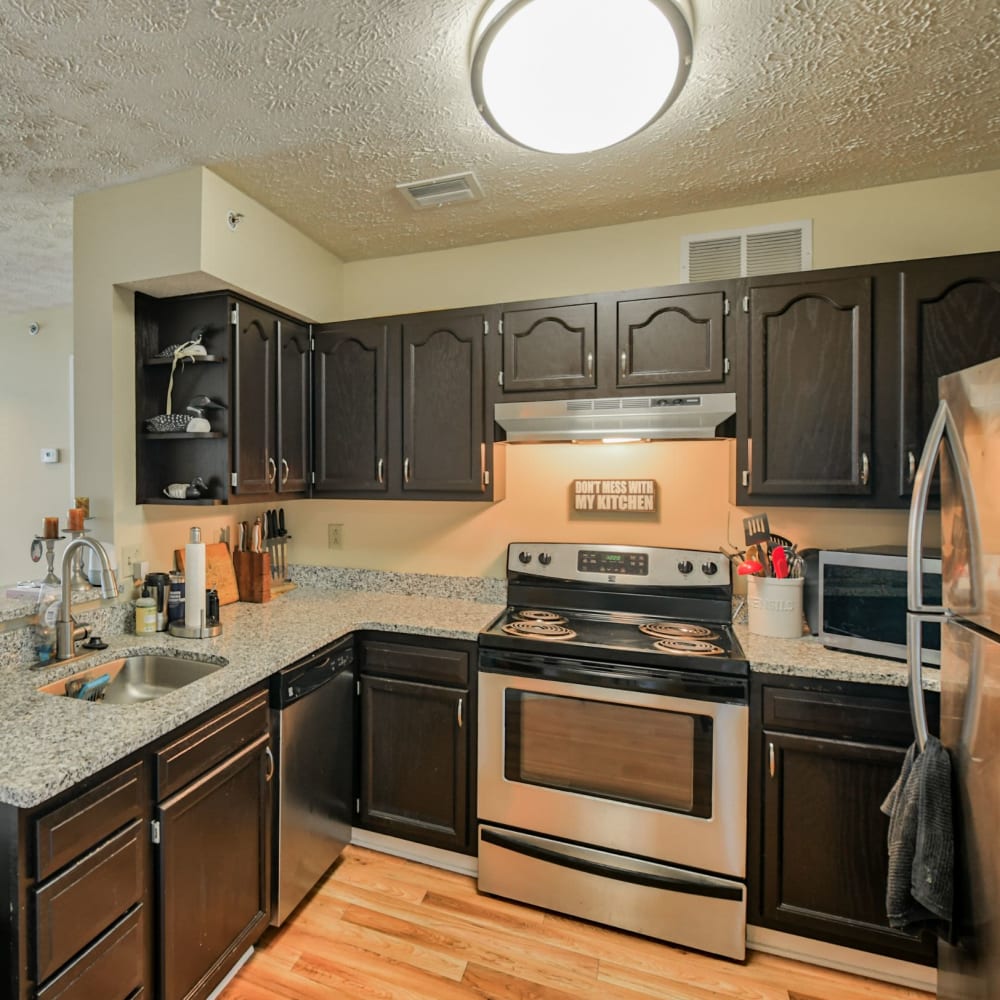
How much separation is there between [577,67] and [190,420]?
1.71m

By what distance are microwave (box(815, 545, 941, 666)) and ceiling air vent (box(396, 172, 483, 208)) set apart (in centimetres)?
181

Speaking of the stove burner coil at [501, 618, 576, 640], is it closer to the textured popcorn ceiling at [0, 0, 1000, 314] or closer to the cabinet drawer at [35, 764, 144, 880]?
the cabinet drawer at [35, 764, 144, 880]

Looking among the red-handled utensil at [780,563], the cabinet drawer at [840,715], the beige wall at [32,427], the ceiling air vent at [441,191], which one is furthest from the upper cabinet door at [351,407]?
the beige wall at [32,427]

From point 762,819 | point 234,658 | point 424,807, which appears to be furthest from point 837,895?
point 234,658

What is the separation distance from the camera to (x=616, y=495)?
7.89 ft

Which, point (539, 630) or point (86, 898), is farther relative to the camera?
point (539, 630)

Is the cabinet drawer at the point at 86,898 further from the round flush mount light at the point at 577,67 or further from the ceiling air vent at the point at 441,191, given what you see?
the ceiling air vent at the point at 441,191

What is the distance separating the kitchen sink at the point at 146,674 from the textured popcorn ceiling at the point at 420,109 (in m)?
1.67

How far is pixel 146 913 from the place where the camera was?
1.32 meters

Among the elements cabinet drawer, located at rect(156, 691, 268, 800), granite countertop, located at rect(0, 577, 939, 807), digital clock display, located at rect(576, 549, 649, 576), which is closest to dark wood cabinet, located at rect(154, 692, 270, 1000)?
cabinet drawer, located at rect(156, 691, 268, 800)

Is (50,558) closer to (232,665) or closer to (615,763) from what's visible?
(232,665)

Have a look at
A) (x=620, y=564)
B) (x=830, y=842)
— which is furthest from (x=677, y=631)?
(x=830, y=842)

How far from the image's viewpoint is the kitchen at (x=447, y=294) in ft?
6.61

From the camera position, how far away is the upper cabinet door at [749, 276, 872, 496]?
74.7 inches
